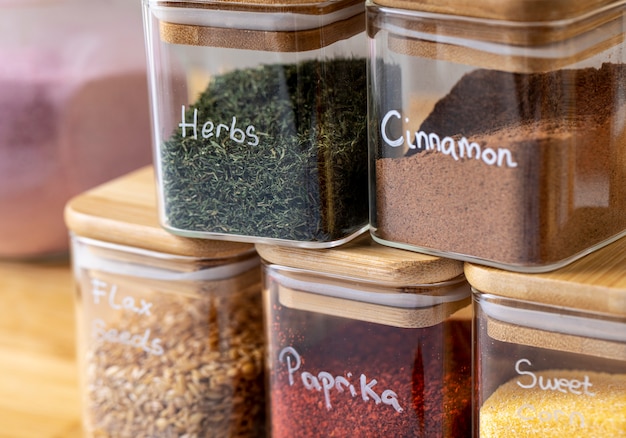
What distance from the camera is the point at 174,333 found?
0.94m

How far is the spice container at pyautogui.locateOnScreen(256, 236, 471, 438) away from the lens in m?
0.80

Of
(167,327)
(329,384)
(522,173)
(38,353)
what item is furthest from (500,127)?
(38,353)

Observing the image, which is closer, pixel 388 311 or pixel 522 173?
pixel 522 173

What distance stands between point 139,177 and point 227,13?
0.34m

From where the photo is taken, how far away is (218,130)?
82 centimetres

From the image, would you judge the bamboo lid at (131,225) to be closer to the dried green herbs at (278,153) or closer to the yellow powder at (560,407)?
the dried green herbs at (278,153)

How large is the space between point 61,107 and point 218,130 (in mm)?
587

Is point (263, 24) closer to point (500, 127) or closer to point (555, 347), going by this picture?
point (500, 127)

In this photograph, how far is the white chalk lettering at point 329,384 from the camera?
2.71 feet

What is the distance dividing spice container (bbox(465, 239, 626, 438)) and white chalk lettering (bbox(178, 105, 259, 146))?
211 mm

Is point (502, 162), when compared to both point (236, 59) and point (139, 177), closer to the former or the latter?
point (236, 59)

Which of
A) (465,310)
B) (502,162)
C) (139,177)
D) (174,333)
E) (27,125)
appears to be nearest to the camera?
(502,162)

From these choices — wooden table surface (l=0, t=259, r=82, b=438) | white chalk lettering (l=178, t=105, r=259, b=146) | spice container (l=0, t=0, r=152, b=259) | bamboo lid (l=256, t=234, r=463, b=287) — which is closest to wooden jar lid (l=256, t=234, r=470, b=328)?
bamboo lid (l=256, t=234, r=463, b=287)

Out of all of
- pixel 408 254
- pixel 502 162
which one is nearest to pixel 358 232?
pixel 408 254
